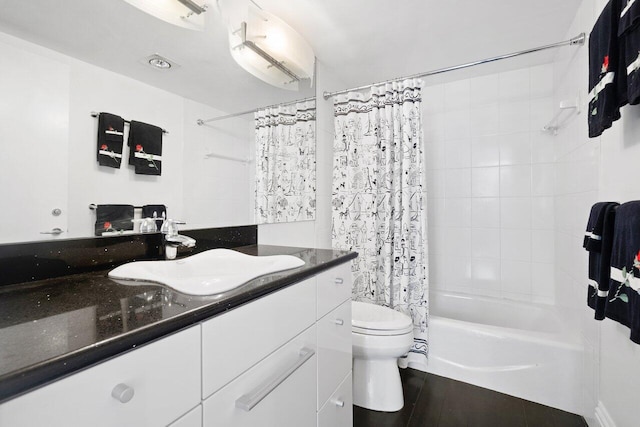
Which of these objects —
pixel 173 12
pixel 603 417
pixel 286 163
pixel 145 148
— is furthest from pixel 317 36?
pixel 603 417

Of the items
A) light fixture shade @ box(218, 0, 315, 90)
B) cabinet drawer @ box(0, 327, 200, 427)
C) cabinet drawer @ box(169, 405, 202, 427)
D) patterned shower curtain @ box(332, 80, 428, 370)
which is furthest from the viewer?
patterned shower curtain @ box(332, 80, 428, 370)

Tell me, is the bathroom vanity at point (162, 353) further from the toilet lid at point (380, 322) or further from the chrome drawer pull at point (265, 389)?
the toilet lid at point (380, 322)

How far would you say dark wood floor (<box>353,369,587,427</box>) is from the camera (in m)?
1.52

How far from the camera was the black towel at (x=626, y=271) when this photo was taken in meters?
0.90

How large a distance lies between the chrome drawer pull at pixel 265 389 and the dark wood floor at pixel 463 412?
921 mm

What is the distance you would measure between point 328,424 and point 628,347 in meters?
1.22

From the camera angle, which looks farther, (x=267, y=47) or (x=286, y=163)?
(x=286, y=163)

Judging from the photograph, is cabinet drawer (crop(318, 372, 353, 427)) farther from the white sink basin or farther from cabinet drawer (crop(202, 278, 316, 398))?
the white sink basin

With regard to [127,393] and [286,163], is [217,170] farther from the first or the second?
[127,393]

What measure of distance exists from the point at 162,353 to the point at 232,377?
219mm

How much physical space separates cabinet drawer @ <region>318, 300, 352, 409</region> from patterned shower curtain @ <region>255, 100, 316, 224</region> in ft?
2.40

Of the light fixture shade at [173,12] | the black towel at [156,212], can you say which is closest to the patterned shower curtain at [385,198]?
the light fixture shade at [173,12]

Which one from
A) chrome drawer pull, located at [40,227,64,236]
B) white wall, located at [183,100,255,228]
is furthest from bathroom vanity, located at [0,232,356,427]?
white wall, located at [183,100,255,228]

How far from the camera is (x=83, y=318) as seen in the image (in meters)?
0.53
